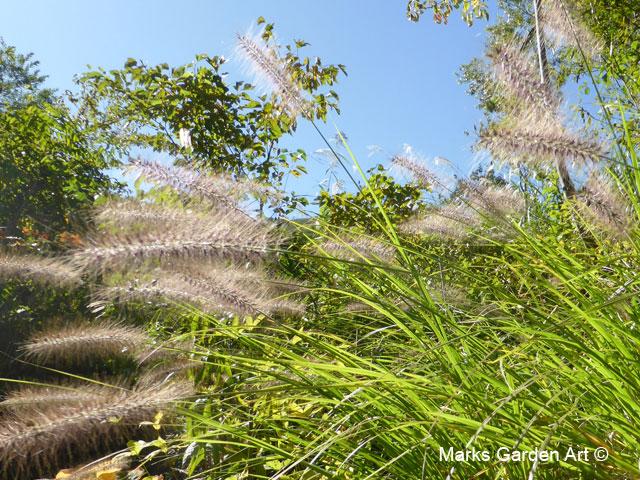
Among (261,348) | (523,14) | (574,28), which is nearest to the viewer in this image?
(261,348)

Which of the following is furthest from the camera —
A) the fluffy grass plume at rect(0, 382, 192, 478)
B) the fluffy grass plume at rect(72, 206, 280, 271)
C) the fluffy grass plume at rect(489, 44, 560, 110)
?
the fluffy grass plume at rect(489, 44, 560, 110)

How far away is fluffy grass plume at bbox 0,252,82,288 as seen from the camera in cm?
212

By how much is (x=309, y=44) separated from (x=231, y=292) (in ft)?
11.0

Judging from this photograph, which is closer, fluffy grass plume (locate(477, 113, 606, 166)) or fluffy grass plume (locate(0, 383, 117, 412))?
fluffy grass plume (locate(477, 113, 606, 166))

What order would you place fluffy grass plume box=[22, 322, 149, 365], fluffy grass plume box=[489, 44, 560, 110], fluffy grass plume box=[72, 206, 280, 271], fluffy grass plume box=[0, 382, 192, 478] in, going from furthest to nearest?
fluffy grass plume box=[22, 322, 149, 365], fluffy grass plume box=[489, 44, 560, 110], fluffy grass plume box=[0, 382, 192, 478], fluffy grass plume box=[72, 206, 280, 271]

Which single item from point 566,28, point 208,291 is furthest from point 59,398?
point 566,28

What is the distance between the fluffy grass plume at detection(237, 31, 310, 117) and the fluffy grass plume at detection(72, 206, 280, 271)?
55cm

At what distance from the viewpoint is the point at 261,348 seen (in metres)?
1.76

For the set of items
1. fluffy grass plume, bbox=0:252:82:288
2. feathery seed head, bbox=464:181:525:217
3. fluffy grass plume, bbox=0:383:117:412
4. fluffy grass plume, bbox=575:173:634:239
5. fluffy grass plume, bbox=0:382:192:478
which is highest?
fluffy grass plume, bbox=0:252:82:288

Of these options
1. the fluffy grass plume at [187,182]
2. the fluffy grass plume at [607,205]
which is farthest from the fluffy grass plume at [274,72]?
the fluffy grass plume at [607,205]

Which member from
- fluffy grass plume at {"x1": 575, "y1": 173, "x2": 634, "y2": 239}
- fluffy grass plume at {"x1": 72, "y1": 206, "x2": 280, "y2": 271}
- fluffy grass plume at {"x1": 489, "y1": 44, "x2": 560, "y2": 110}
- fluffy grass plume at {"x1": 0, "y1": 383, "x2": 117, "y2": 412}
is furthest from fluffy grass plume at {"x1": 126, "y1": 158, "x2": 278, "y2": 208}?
fluffy grass plume at {"x1": 575, "y1": 173, "x2": 634, "y2": 239}

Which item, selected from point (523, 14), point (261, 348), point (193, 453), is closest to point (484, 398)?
point (261, 348)

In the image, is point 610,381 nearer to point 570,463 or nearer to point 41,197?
point 570,463

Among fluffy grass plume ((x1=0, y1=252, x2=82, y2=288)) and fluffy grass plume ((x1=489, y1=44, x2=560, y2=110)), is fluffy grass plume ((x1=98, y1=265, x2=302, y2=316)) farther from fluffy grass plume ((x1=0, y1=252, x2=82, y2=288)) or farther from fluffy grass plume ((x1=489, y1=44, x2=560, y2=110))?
fluffy grass plume ((x1=489, y1=44, x2=560, y2=110))
